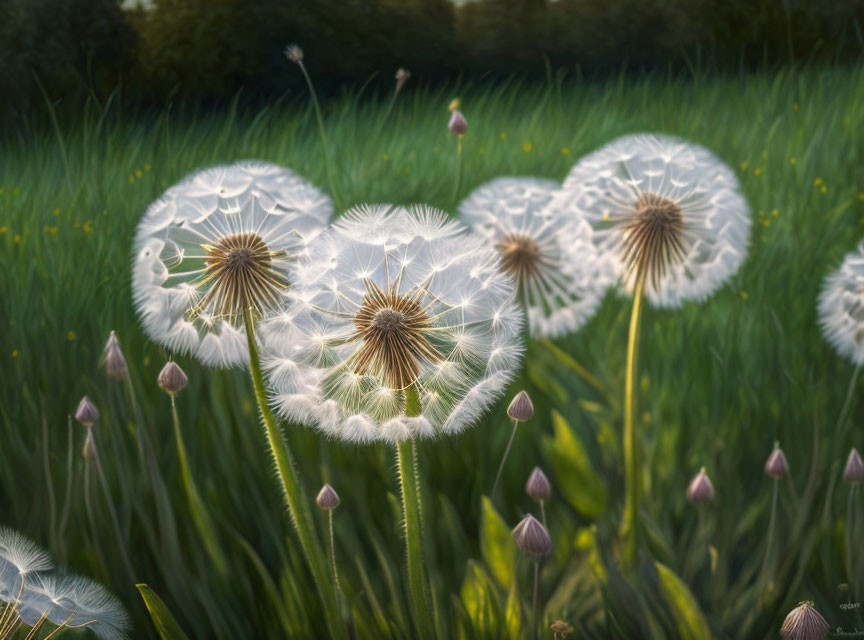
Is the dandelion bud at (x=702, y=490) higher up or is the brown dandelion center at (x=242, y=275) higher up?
the brown dandelion center at (x=242, y=275)

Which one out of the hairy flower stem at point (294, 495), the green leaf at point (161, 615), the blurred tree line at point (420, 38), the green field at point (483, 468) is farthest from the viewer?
the blurred tree line at point (420, 38)

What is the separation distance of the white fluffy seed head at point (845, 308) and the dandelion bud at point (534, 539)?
918 millimetres

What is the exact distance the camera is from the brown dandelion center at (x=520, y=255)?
2172mm

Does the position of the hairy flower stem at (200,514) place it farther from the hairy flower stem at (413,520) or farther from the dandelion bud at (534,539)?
the dandelion bud at (534,539)

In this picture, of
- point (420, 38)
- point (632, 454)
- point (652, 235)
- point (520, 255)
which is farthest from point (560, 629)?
point (420, 38)

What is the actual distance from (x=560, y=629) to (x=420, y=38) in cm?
466

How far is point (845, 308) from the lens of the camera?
206 cm

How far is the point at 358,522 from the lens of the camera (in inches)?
78.5

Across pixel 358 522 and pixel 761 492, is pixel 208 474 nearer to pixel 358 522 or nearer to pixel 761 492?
pixel 358 522

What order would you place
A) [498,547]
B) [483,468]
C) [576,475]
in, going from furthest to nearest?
[483,468], [576,475], [498,547]

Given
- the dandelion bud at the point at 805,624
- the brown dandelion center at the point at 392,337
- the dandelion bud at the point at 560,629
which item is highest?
the brown dandelion center at the point at 392,337

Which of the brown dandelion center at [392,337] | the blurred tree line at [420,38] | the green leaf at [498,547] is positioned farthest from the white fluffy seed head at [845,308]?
the blurred tree line at [420,38]

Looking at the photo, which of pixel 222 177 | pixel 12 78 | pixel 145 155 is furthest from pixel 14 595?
pixel 12 78

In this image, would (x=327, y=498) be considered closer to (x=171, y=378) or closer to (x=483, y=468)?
(x=171, y=378)
